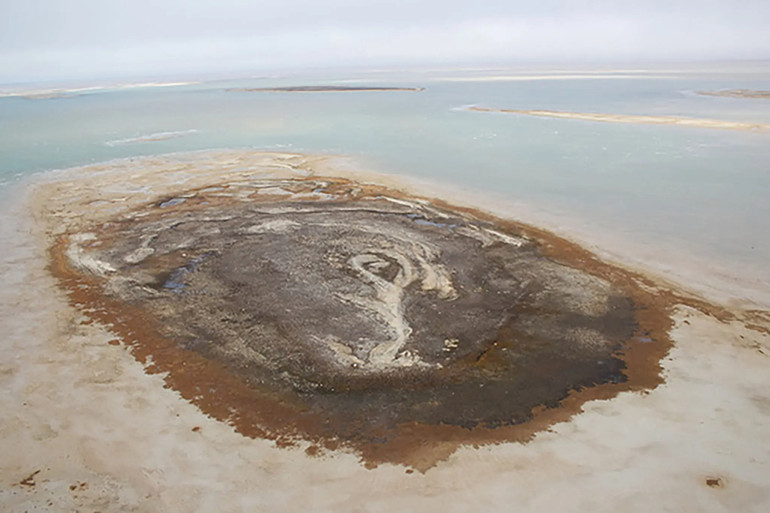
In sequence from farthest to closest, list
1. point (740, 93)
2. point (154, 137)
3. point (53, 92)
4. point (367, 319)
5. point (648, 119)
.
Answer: point (53, 92) → point (740, 93) → point (648, 119) → point (154, 137) → point (367, 319)

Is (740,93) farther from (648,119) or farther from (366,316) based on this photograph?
(366,316)

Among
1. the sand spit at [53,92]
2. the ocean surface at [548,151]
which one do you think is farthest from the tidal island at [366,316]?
the sand spit at [53,92]

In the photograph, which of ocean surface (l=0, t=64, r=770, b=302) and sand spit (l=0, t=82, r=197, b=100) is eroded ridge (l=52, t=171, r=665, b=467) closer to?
ocean surface (l=0, t=64, r=770, b=302)

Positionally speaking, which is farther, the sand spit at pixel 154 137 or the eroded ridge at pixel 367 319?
the sand spit at pixel 154 137

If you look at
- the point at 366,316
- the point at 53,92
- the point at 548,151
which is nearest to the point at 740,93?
the point at 548,151

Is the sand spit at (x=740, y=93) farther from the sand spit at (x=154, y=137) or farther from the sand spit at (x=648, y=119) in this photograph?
the sand spit at (x=154, y=137)

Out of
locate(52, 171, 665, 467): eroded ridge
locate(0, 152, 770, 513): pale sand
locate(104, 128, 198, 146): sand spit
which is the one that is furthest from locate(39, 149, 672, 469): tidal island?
locate(104, 128, 198, 146): sand spit

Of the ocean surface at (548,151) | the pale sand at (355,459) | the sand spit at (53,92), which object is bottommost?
the pale sand at (355,459)
